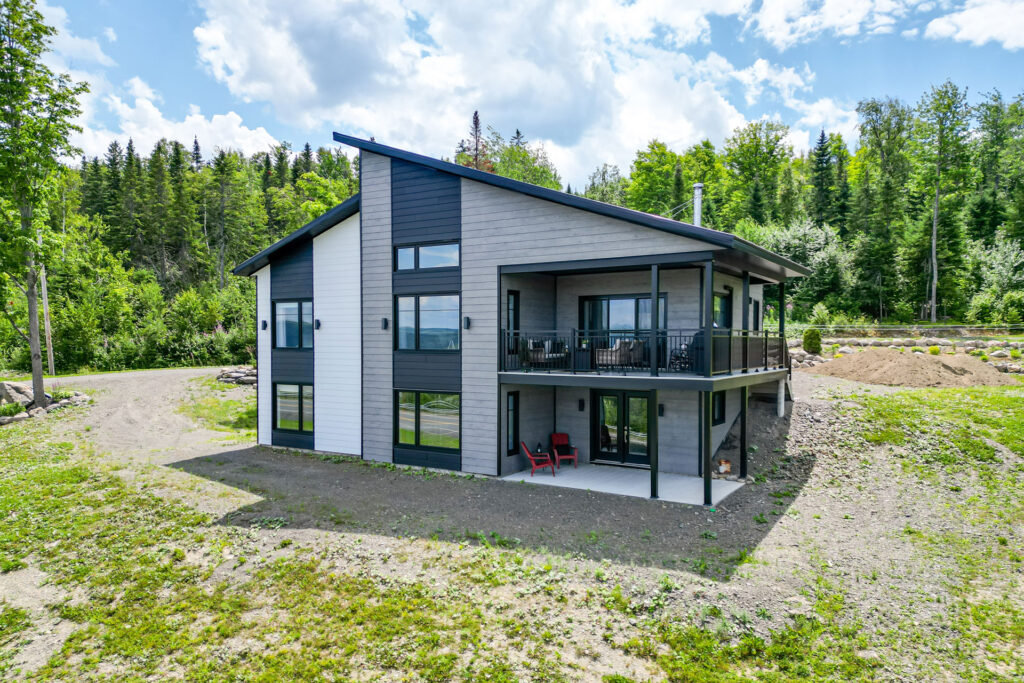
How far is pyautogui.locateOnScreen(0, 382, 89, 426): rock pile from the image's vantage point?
18031 mm

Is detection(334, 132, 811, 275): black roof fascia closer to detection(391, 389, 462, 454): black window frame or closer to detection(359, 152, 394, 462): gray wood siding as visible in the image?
detection(359, 152, 394, 462): gray wood siding

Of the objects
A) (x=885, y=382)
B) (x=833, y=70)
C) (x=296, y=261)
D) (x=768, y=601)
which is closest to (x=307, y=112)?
(x=296, y=261)

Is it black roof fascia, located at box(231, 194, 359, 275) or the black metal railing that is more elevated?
black roof fascia, located at box(231, 194, 359, 275)

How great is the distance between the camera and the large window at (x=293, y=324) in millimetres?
15586

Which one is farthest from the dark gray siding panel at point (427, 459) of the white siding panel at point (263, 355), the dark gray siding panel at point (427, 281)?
the white siding panel at point (263, 355)

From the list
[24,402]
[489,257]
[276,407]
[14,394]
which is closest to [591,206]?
[489,257]

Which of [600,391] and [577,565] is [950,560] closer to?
[577,565]

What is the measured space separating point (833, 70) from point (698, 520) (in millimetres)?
18069

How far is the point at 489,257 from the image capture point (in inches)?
497

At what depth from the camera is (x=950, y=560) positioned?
7.70 m

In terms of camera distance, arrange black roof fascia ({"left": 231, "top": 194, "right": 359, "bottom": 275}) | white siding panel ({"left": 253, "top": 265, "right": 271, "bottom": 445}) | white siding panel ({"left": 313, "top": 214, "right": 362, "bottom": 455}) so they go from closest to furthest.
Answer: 1. black roof fascia ({"left": 231, "top": 194, "right": 359, "bottom": 275})
2. white siding panel ({"left": 313, "top": 214, "right": 362, "bottom": 455})
3. white siding panel ({"left": 253, "top": 265, "right": 271, "bottom": 445})

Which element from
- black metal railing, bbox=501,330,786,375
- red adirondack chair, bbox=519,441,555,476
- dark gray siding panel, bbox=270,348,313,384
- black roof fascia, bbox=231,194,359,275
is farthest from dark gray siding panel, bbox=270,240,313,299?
red adirondack chair, bbox=519,441,555,476

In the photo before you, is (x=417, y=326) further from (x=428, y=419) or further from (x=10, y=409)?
(x=10, y=409)

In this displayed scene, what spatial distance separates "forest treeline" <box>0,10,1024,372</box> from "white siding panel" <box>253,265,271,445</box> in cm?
829
